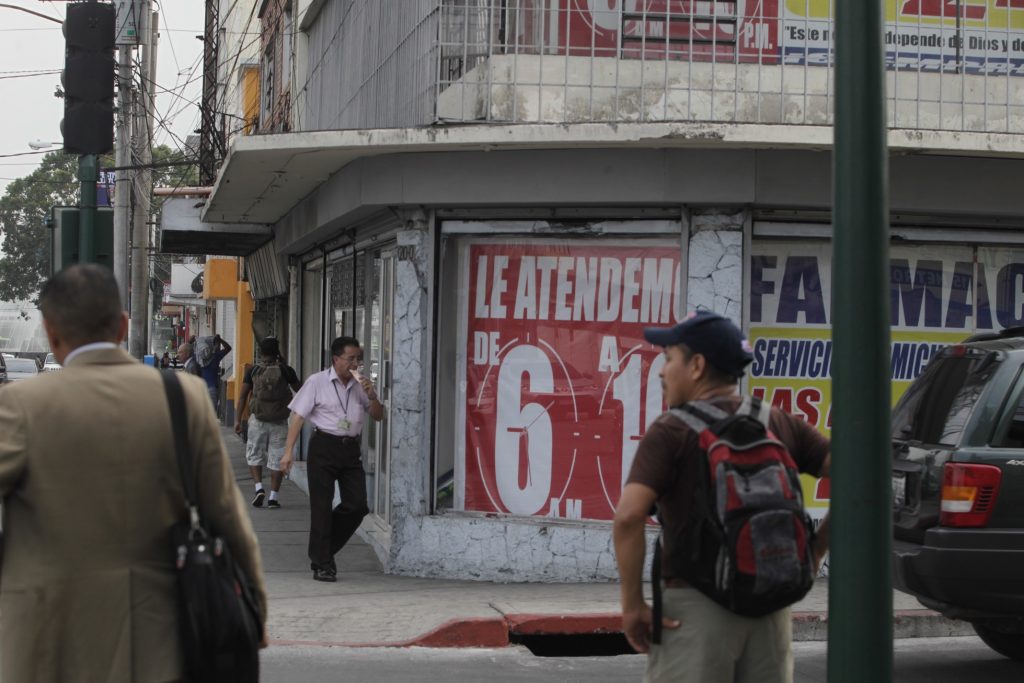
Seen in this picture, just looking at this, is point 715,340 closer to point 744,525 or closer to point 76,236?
point 744,525

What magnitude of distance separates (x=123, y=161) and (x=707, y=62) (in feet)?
41.6

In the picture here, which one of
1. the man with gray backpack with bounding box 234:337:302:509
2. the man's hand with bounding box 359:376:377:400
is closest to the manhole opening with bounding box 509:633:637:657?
the man's hand with bounding box 359:376:377:400

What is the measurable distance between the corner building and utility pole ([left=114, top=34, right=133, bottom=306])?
959 centimetres

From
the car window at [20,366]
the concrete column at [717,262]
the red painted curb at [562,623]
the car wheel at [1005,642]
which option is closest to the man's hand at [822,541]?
the car wheel at [1005,642]

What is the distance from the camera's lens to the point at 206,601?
3148 millimetres

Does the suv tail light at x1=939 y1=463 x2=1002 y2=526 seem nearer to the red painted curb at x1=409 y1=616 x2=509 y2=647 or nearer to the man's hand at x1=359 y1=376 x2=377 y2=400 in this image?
the red painted curb at x1=409 y1=616 x2=509 y2=647

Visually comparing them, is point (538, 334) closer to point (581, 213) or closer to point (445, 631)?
point (581, 213)

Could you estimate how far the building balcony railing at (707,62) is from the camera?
372 inches

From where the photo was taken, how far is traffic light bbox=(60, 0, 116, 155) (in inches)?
318

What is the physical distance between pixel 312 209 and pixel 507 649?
246 inches

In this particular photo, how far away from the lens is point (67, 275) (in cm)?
332

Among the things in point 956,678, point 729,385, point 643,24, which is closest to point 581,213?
point 643,24

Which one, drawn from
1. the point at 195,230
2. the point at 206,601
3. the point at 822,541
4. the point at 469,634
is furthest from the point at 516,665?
the point at 195,230

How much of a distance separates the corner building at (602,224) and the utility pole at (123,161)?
9586mm
